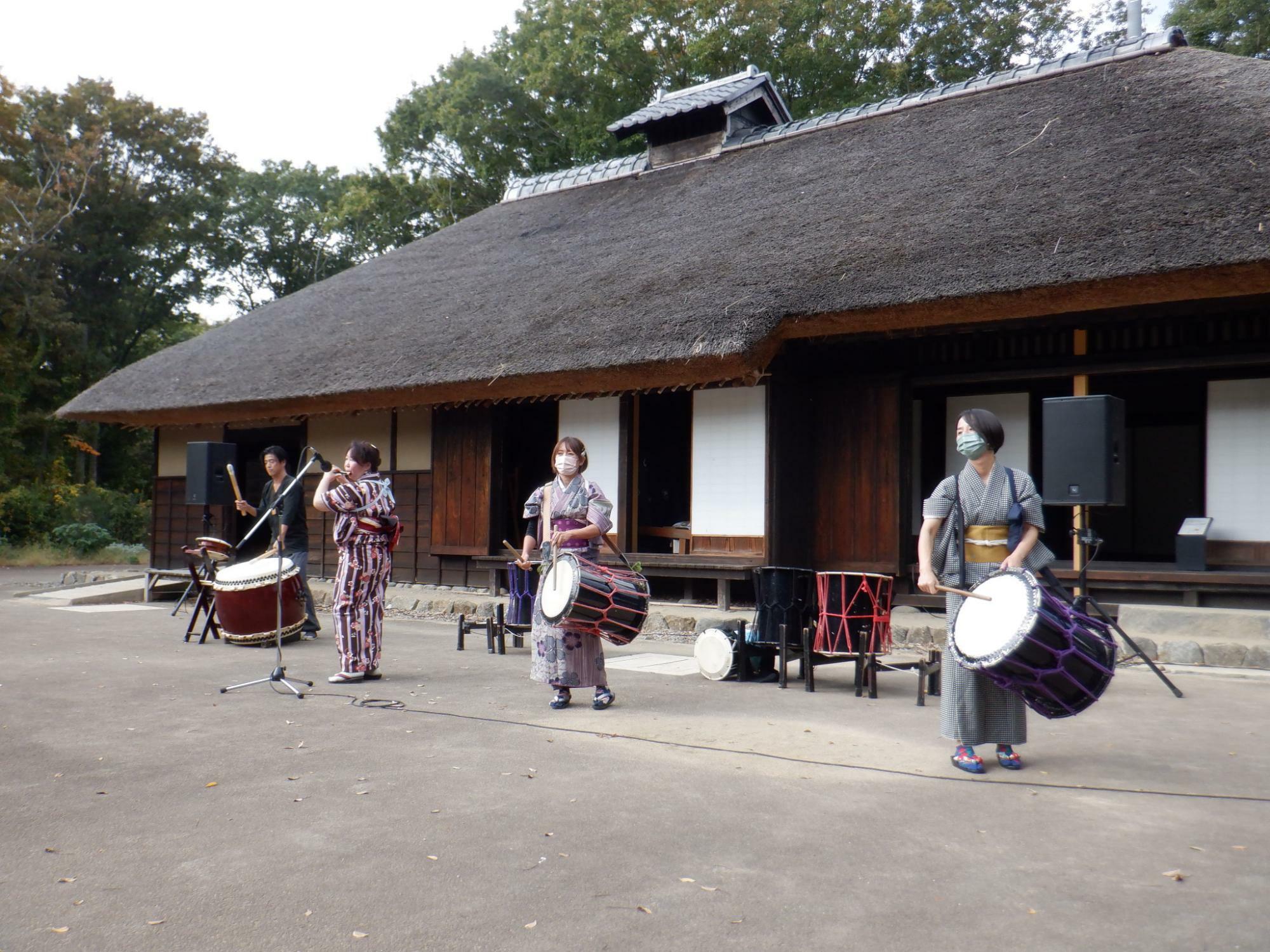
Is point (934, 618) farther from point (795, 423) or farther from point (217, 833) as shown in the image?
point (217, 833)

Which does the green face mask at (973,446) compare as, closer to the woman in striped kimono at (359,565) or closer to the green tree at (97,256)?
the woman in striped kimono at (359,565)

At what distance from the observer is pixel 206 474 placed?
925 cm

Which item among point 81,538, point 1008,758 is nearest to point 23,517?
point 81,538

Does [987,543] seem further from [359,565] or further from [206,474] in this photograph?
[206,474]

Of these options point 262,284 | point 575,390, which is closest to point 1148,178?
point 575,390

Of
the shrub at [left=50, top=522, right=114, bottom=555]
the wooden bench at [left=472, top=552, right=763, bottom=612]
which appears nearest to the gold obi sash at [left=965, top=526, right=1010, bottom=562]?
the wooden bench at [left=472, top=552, right=763, bottom=612]

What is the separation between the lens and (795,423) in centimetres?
884

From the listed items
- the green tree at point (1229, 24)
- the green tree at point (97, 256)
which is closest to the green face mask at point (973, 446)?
the green tree at point (1229, 24)

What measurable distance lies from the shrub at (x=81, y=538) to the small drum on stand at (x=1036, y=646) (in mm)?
19436

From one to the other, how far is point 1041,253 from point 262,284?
27.1 meters

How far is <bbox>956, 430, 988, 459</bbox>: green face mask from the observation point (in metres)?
3.99

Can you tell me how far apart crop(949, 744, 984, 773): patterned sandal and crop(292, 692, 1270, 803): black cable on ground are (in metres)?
0.08

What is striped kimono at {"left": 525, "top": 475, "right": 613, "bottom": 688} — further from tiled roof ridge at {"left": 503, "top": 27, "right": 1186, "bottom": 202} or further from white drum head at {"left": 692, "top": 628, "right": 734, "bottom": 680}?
tiled roof ridge at {"left": 503, "top": 27, "right": 1186, "bottom": 202}

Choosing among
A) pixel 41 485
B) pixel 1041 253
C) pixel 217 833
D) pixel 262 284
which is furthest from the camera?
pixel 262 284
